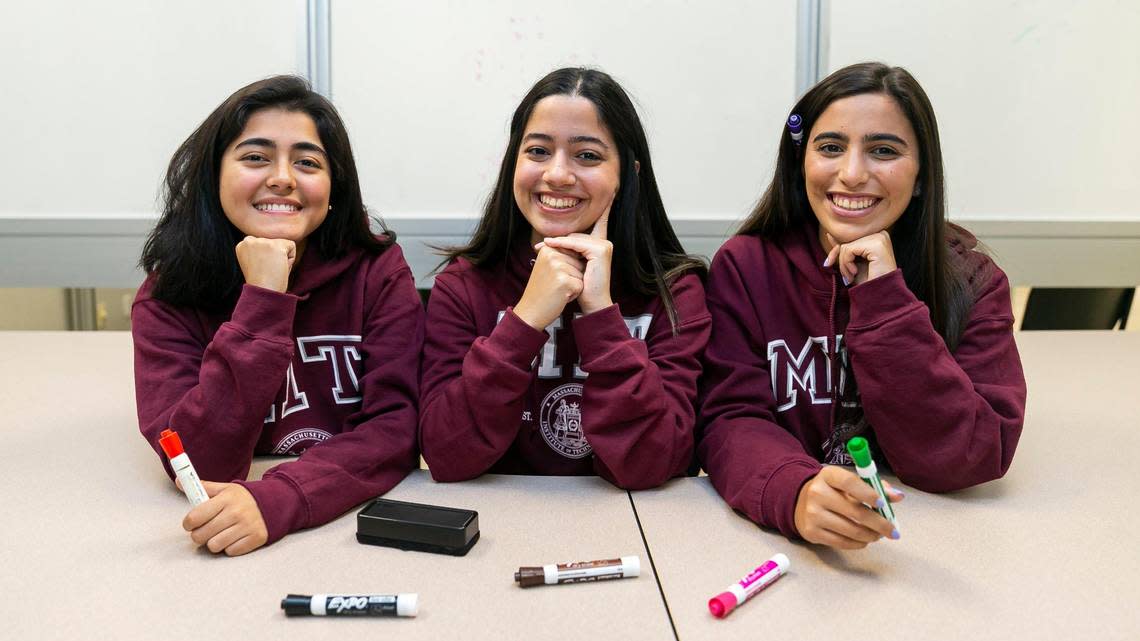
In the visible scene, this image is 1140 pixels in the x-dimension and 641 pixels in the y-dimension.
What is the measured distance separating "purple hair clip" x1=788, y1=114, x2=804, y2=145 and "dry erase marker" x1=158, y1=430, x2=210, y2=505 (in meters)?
0.97

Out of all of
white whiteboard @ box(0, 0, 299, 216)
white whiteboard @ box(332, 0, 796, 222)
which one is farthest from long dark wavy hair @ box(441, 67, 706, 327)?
white whiteboard @ box(0, 0, 299, 216)

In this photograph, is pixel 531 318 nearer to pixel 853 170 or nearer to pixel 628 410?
pixel 628 410

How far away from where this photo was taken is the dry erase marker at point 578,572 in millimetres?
790

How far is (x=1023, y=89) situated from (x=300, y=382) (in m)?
2.18

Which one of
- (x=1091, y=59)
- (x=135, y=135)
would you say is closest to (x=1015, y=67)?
(x=1091, y=59)

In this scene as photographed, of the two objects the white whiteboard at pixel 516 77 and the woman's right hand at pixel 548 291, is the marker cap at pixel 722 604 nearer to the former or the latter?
the woman's right hand at pixel 548 291

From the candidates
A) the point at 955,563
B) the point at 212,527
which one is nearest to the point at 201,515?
the point at 212,527

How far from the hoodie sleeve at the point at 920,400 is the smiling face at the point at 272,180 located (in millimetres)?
806

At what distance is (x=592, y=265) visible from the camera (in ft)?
3.62

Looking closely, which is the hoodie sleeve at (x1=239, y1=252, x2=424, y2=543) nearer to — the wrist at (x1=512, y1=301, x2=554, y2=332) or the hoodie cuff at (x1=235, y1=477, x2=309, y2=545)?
the hoodie cuff at (x1=235, y1=477, x2=309, y2=545)

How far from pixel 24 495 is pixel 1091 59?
9.02 ft

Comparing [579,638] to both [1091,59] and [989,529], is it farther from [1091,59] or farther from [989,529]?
[1091,59]

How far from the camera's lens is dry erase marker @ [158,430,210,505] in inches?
33.1

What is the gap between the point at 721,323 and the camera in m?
1.22
